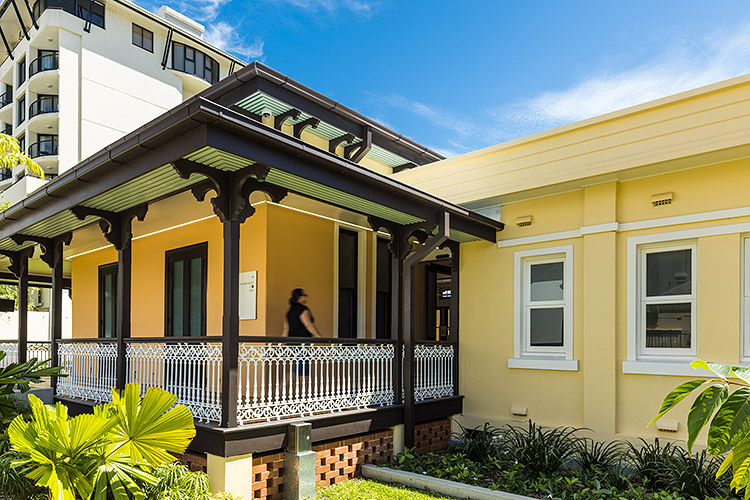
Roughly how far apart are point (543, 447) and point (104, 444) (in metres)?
4.90

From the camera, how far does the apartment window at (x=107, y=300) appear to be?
1183cm

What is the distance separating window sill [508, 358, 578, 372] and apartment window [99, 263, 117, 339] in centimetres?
826

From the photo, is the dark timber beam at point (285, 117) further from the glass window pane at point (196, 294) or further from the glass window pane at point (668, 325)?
the glass window pane at point (668, 325)

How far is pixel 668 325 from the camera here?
693 centimetres

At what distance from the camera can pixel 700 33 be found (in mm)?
11688

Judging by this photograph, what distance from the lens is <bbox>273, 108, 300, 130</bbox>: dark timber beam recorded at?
29.1ft

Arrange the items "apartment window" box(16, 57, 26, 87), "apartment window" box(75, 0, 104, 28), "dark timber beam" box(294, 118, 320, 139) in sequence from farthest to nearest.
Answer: "apartment window" box(16, 57, 26, 87), "apartment window" box(75, 0, 104, 28), "dark timber beam" box(294, 118, 320, 139)

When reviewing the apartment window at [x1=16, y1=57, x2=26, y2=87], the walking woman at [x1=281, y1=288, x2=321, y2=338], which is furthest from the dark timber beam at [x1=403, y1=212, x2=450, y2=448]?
the apartment window at [x1=16, y1=57, x2=26, y2=87]

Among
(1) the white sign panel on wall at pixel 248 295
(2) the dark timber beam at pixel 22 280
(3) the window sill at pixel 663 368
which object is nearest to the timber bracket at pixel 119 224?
(1) the white sign panel on wall at pixel 248 295

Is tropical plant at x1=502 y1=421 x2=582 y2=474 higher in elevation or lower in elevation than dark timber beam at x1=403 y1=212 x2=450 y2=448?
lower

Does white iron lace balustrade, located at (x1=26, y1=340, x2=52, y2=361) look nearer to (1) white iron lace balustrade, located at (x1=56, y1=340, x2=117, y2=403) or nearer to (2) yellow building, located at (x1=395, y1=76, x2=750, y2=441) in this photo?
(1) white iron lace balustrade, located at (x1=56, y1=340, x2=117, y2=403)

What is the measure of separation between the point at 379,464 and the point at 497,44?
13260 millimetres

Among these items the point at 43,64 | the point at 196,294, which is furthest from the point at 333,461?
the point at 43,64

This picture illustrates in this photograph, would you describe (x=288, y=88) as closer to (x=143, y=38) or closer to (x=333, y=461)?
(x=333, y=461)
